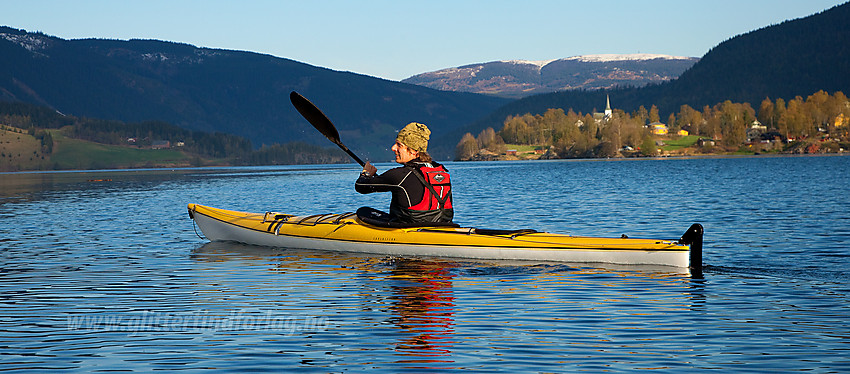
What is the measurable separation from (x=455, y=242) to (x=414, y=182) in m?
1.48

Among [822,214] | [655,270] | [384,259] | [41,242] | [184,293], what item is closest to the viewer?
[184,293]

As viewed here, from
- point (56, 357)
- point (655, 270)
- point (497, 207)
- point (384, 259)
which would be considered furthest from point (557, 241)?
point (497, 207)

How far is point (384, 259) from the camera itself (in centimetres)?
1712

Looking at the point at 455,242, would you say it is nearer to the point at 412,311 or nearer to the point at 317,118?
the point at 412,311

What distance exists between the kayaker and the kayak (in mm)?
329

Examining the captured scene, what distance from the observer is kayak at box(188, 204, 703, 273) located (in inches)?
578

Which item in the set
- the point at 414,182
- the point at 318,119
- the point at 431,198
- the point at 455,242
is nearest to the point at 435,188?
the point at 431,198

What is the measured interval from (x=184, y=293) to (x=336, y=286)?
249 centimetres

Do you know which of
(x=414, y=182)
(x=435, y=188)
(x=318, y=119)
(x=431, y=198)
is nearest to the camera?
(x=414, y=182)

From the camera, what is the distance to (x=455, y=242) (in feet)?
53.7

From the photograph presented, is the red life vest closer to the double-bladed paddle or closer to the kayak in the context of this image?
the kayak

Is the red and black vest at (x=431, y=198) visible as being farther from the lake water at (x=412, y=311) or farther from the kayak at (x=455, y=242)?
the lake water at (x=412, y=311)

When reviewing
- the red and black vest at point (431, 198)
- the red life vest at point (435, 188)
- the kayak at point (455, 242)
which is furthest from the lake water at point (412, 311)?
the red life vest at point (435, 188)

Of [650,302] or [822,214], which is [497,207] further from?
[650,302]
